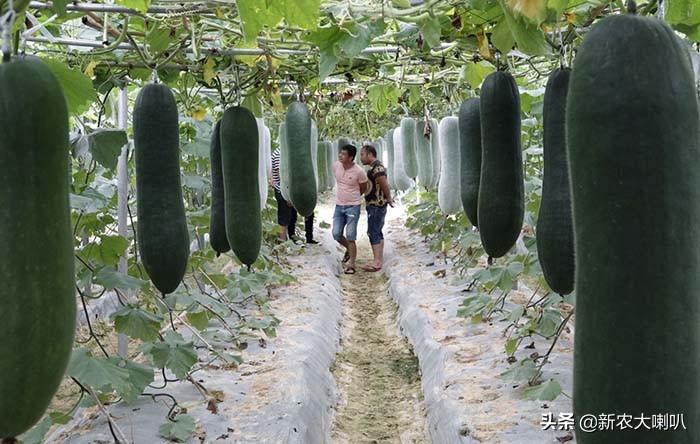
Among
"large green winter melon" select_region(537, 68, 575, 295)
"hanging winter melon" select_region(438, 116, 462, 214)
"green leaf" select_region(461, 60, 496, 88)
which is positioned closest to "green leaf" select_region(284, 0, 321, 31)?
"large green winter melon" select_region(537, 68, 575, 295)

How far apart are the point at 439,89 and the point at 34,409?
5.43 meters

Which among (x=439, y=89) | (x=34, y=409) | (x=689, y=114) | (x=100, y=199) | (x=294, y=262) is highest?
(x=439, y=89)

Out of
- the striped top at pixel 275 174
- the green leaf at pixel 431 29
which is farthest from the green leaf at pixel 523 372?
the striped top at pixel 275 174

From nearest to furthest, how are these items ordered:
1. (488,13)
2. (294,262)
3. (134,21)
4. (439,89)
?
(488,13) → (134,21) → (439,89) → (294,262)

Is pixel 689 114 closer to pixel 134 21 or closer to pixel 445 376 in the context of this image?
pixel 134 21

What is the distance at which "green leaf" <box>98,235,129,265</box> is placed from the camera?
11.7 feet

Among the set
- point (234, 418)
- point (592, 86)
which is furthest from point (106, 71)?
point (592, 86)

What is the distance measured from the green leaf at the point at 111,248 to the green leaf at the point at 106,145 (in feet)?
1.46

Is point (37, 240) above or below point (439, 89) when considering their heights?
below

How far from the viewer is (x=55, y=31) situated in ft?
11.8

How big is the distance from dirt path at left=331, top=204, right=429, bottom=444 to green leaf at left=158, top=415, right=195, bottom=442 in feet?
4.11

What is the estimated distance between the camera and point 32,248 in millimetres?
1288

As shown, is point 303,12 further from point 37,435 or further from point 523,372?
point 523,372

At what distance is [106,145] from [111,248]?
0.59 m
